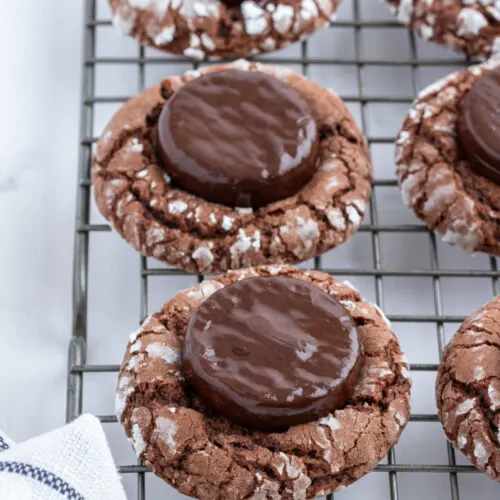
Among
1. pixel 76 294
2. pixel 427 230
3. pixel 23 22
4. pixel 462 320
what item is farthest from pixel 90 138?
pixel 462 320

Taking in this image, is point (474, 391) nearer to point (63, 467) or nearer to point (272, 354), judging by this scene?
point (272, 354)

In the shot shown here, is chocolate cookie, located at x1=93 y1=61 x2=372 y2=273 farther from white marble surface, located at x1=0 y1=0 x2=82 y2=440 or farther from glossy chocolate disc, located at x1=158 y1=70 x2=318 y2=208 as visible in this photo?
white marble surface, located at x1=0 y1=0 x2=82 y2=440

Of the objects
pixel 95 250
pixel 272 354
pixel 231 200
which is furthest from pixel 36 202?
pixel 272 354

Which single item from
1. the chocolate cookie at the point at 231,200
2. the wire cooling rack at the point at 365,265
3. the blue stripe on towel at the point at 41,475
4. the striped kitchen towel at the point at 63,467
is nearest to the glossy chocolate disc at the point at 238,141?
the chocolate cookie at the point at 231,200

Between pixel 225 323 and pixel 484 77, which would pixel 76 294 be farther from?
pixel 484 77

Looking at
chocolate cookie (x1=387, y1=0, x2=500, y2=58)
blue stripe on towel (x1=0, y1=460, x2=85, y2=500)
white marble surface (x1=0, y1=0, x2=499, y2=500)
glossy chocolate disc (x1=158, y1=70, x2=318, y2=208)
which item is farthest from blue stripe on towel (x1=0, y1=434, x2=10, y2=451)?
chocolate cookie (x1=387, y1=0, x2=500, y2=58)

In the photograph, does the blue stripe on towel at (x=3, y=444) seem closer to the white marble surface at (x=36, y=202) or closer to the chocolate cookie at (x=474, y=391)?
the white marble surface at (x=36, y=202)
